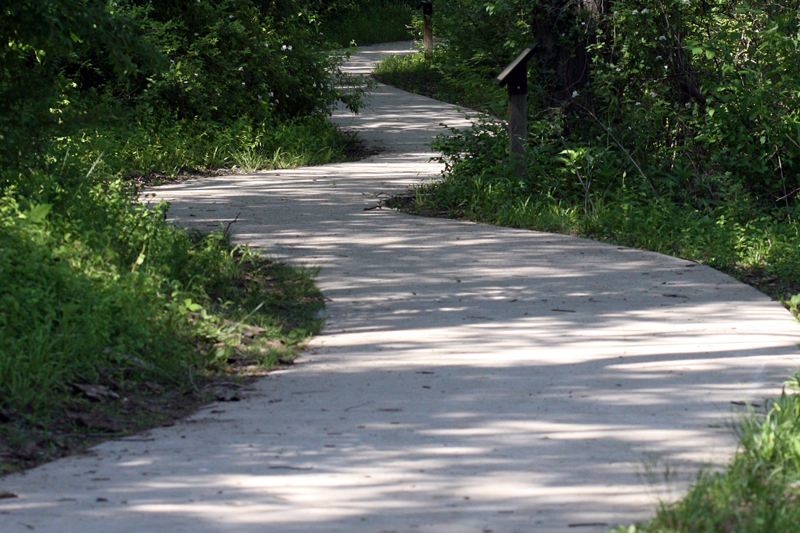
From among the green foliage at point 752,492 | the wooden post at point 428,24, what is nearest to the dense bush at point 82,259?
the green foliage at point 752,492

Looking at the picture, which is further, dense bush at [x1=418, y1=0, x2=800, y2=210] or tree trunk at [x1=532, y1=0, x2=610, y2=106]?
tree trunk at [x1=532, y1=0, x2=610, y2=106]

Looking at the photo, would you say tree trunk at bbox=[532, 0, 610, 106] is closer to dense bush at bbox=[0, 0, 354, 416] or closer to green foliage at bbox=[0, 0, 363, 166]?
green foliage at bbox=[0, 0, 363, 166]

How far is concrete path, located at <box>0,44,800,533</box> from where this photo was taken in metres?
3.51

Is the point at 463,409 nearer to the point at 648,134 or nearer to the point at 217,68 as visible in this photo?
the point at 648,134

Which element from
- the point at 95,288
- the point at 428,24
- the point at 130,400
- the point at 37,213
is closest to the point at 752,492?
the point at 130,400

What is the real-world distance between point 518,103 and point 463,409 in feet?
19.2

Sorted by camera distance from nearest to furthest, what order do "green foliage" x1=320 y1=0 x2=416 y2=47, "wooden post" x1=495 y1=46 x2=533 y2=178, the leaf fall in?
the leaf, "wooden post" x1=495 y1=46 x2=533 y2=178, "green foliage" x1=320 y1=0 x2=416 y2=47

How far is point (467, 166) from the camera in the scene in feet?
34.3

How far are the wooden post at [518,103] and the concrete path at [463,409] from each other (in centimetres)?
191

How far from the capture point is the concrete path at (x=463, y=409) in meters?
3.51

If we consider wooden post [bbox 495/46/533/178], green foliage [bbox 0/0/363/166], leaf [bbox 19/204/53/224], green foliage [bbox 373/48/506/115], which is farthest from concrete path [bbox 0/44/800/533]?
green foliage [bbox 373/48/506/115]

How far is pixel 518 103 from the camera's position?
9898mm

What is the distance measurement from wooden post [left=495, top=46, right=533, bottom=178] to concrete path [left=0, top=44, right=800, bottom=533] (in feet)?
6.25

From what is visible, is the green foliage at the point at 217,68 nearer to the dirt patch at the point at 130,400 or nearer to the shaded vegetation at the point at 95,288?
the shaded vegetation at the point at 95,288
